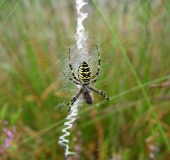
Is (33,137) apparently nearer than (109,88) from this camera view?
Yes

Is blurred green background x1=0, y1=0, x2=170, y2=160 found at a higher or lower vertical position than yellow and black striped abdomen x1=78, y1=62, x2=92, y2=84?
higher

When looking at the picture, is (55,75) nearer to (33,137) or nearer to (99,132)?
(33,137)

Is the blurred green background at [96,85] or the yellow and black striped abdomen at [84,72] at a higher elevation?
the blurred green background at [96,85]

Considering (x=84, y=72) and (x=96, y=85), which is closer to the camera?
(x=84, y=72)

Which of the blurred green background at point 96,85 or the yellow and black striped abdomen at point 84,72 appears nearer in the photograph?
the yellow and black striped abdomen at point 84,72

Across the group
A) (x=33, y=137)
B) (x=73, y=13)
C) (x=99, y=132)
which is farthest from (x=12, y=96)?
(x=73, y=13)

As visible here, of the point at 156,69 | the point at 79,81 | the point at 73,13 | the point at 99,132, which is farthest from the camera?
the point at 73,13

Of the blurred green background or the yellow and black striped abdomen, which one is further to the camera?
the blurred green background

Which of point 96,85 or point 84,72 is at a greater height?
point 96,85
